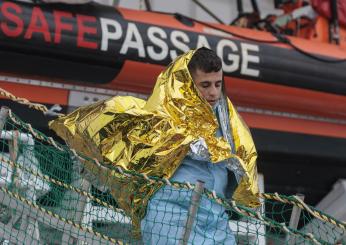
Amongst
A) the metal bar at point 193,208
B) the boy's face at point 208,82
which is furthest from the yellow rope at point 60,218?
the boy's face at point 208,82

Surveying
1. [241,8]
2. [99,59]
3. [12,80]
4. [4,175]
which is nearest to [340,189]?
[241,8]

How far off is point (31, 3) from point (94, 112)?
154cm

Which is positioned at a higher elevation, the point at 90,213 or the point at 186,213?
the point at 186,213

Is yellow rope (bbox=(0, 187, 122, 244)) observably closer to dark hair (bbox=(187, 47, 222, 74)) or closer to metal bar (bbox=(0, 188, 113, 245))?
metal bar (bbox=(0, 188, 113, 245))

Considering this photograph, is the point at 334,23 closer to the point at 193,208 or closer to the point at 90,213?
the point at 90,213

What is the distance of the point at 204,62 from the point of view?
238 cm

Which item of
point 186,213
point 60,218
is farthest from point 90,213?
point 186,213

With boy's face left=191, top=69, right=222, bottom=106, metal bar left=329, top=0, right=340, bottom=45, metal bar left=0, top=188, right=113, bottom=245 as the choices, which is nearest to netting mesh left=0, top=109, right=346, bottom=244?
metal bar left=0, top=188, right=113, bottom=245

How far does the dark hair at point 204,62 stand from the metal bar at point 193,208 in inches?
16.1

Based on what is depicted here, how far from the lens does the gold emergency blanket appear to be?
7.50 ft

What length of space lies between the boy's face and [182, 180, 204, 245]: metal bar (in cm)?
36

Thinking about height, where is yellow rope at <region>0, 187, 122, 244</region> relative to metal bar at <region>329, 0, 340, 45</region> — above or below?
below

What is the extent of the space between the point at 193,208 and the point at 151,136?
0.89ft

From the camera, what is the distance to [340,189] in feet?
15.8
